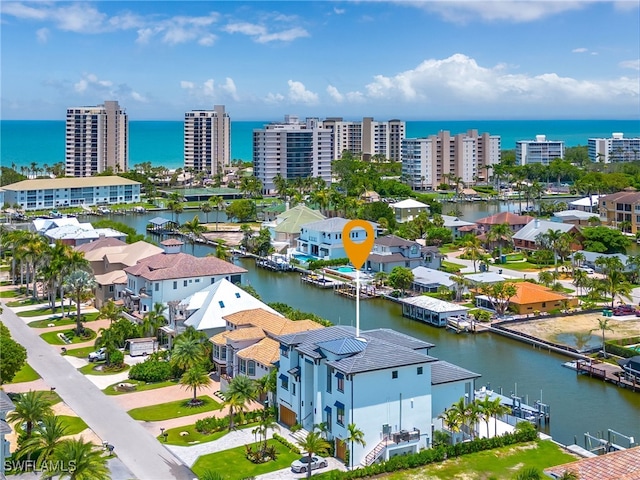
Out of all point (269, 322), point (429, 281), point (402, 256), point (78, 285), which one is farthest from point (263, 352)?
point (402, 256)

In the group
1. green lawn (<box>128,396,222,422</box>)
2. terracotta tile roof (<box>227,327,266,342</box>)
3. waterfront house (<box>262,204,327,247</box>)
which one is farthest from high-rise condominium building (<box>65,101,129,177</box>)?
green lawn (<box>128,396,222,422</box>)

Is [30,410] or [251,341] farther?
[251,341]

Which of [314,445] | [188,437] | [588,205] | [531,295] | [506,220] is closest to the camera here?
[314,445]

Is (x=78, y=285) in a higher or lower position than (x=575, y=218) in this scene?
lower

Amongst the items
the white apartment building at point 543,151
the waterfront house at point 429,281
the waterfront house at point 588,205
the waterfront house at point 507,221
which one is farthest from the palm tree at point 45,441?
the white apartment building at point 543,151

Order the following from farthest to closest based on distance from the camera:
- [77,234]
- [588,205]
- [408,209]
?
1. [408,209]
2. [588,205]
3. [77,234]

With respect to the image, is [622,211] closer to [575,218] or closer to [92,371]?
[575,218]
